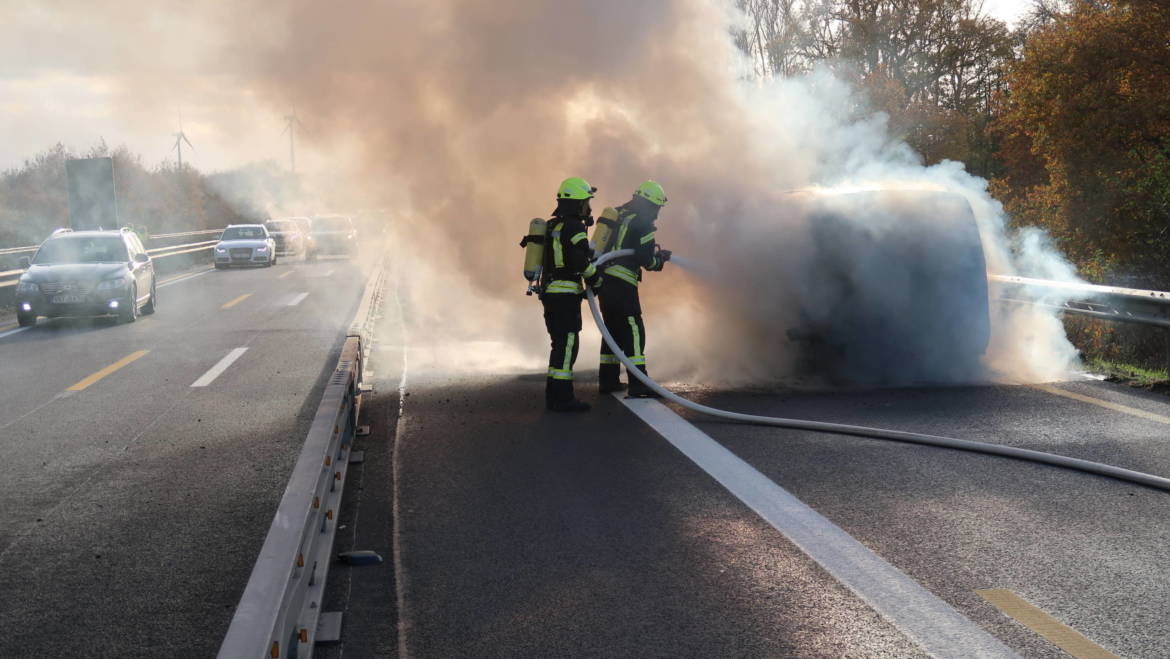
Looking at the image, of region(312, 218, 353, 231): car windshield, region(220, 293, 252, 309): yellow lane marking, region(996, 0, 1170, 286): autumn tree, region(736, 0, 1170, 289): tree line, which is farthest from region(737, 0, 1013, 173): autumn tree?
region(220, 293, 252, 309): yellow lane marking

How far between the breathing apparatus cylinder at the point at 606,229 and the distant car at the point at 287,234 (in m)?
31.1

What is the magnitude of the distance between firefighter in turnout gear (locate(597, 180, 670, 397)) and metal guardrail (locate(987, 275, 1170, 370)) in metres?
3.91

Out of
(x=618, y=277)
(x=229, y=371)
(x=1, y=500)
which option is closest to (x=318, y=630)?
(x=1, y=500)

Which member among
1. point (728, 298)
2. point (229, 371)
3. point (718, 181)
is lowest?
point (229, 371)

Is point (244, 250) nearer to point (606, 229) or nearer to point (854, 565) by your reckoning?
point (606, 229)

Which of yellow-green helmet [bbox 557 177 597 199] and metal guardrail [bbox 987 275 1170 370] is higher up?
yellow-green helmet [bbox 557 177 597 199]

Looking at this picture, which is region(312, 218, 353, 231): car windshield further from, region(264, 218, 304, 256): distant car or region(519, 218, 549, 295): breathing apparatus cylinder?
region(519, 218, 549, 295): breathing apparatus cylinder

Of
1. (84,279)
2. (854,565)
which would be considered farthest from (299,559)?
(84,279)

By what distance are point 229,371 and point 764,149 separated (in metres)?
6.49

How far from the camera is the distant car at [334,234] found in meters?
38.2

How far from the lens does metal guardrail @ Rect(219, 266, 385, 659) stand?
10.0 feet

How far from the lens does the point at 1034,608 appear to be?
160 inches

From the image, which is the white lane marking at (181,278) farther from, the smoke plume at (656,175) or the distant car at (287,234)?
the smoke plume at (656,175)

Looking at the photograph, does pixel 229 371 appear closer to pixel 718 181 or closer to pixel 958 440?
pixel 718 181
